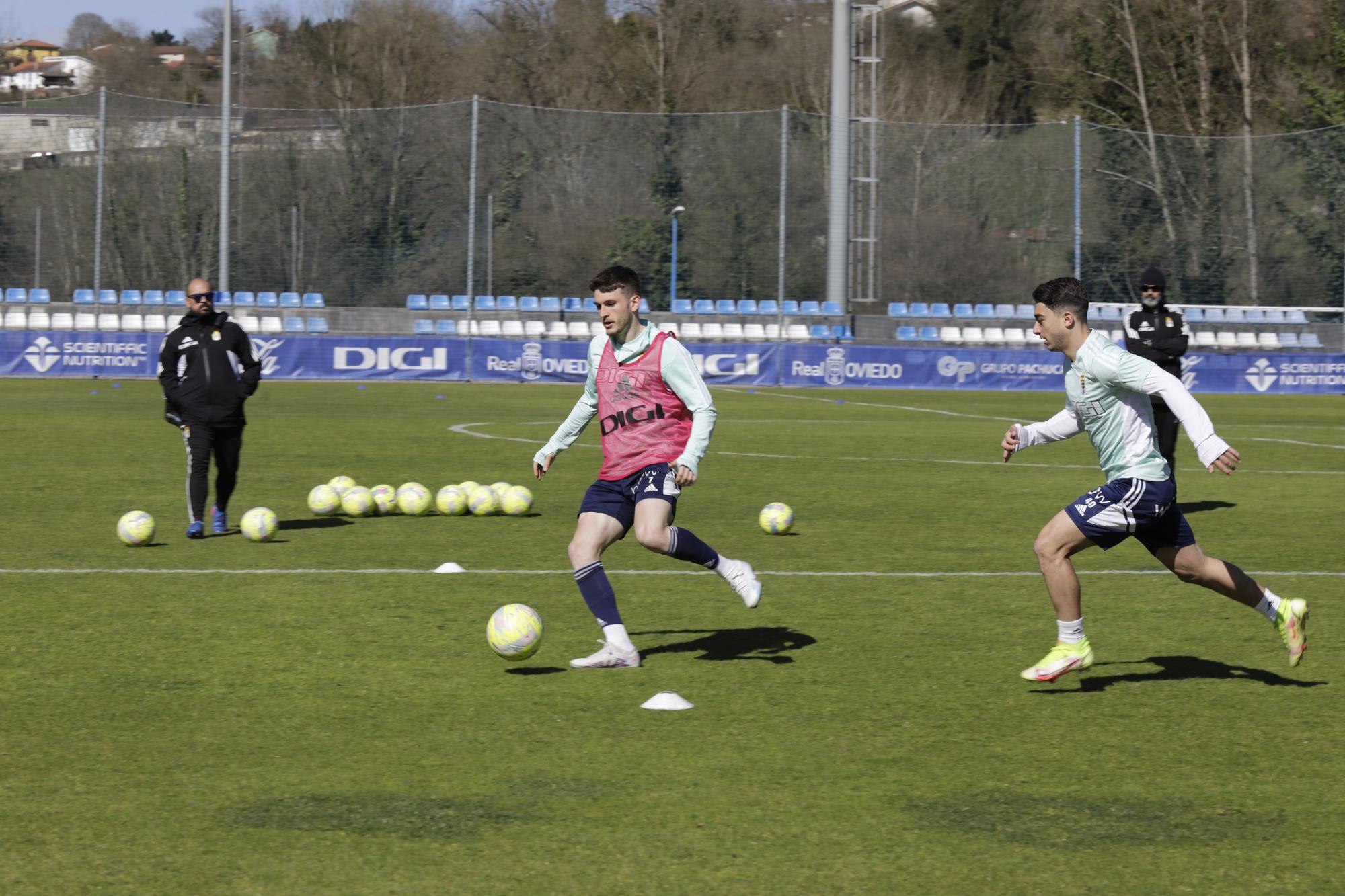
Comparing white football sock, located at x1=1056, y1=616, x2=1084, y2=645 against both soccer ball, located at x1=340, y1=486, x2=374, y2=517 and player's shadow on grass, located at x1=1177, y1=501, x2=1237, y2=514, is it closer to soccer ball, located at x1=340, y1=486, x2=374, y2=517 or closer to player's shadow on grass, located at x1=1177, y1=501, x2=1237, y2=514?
soccer ball, located at x1=340, y1=486, x2=374, y2=517

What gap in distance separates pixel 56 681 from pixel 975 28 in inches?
3500

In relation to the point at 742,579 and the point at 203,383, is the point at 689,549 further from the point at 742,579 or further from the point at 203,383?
the point at 203,383

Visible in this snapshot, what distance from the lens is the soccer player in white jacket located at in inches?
295

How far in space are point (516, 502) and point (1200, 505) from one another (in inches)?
270

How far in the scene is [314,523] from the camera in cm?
1398

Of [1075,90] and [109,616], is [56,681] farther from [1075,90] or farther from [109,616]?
[1075,90]

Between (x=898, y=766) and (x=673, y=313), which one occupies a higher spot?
(x=673, y=313)

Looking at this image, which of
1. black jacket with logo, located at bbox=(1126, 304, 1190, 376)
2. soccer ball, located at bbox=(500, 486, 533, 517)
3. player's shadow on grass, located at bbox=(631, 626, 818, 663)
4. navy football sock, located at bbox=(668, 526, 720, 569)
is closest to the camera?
navy football sock, located at bbox=(668, 526, 720, 569)

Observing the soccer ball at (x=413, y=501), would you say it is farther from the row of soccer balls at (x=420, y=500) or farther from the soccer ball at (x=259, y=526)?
the soccer ball at (x=259, y=526)

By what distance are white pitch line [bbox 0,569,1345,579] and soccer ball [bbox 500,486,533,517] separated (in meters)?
3.23

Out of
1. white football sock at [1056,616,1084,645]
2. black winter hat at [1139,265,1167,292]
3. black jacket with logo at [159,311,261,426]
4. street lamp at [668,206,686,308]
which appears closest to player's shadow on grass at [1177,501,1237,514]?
black winter hat at [1139,265,1167,292]

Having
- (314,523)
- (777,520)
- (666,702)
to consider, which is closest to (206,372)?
(314,523)

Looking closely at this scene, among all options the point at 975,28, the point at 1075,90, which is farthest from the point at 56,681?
the point at 975,28

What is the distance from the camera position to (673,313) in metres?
45.3
